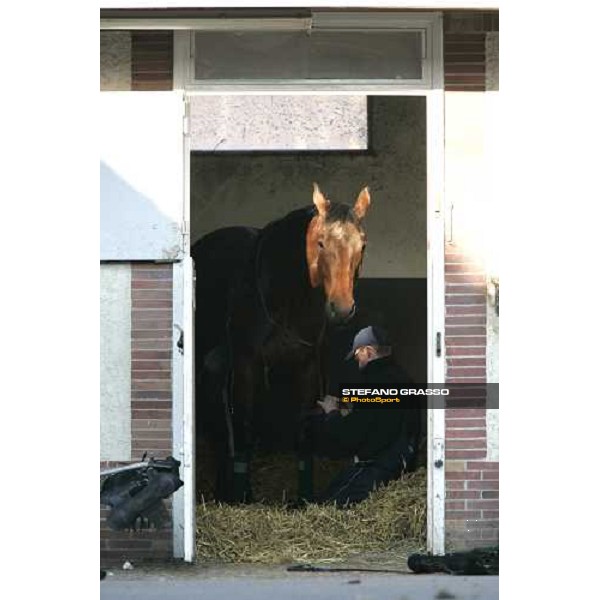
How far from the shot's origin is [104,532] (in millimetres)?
9875

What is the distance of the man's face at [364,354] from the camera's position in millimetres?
11969

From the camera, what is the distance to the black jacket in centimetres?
1174

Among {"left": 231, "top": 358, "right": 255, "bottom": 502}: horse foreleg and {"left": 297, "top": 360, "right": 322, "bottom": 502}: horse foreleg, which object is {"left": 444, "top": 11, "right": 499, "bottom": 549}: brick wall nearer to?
{"left": 231, "top": 358, "right": 255, "bottom": 502}: horse foreleg

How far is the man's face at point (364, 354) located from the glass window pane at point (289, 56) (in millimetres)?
2698

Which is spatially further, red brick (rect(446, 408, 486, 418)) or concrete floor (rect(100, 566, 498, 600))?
red brick (rect(446, 408, 486, 418))

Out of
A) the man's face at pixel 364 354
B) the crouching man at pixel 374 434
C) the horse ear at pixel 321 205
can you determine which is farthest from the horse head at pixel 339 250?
the crouching man at pixel 374 434

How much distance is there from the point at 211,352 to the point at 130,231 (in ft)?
9.86

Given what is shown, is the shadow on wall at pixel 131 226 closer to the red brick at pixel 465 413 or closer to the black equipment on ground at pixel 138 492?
the black equipment on ground at pixel 138 492

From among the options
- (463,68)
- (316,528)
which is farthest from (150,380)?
(463,68)

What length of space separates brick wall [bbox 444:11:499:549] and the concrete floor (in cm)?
56

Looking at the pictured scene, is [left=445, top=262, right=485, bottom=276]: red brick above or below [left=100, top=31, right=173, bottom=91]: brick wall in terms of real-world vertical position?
below

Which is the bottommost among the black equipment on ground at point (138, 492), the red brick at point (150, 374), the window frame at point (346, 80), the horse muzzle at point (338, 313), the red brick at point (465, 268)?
the black equipment on ground at point (138, 492)

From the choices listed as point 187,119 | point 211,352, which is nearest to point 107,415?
point 187,119

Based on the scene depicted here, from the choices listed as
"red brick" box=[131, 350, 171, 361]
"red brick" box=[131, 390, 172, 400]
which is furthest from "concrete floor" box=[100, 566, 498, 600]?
"red brick" box=[131, 350, 171, 361]
